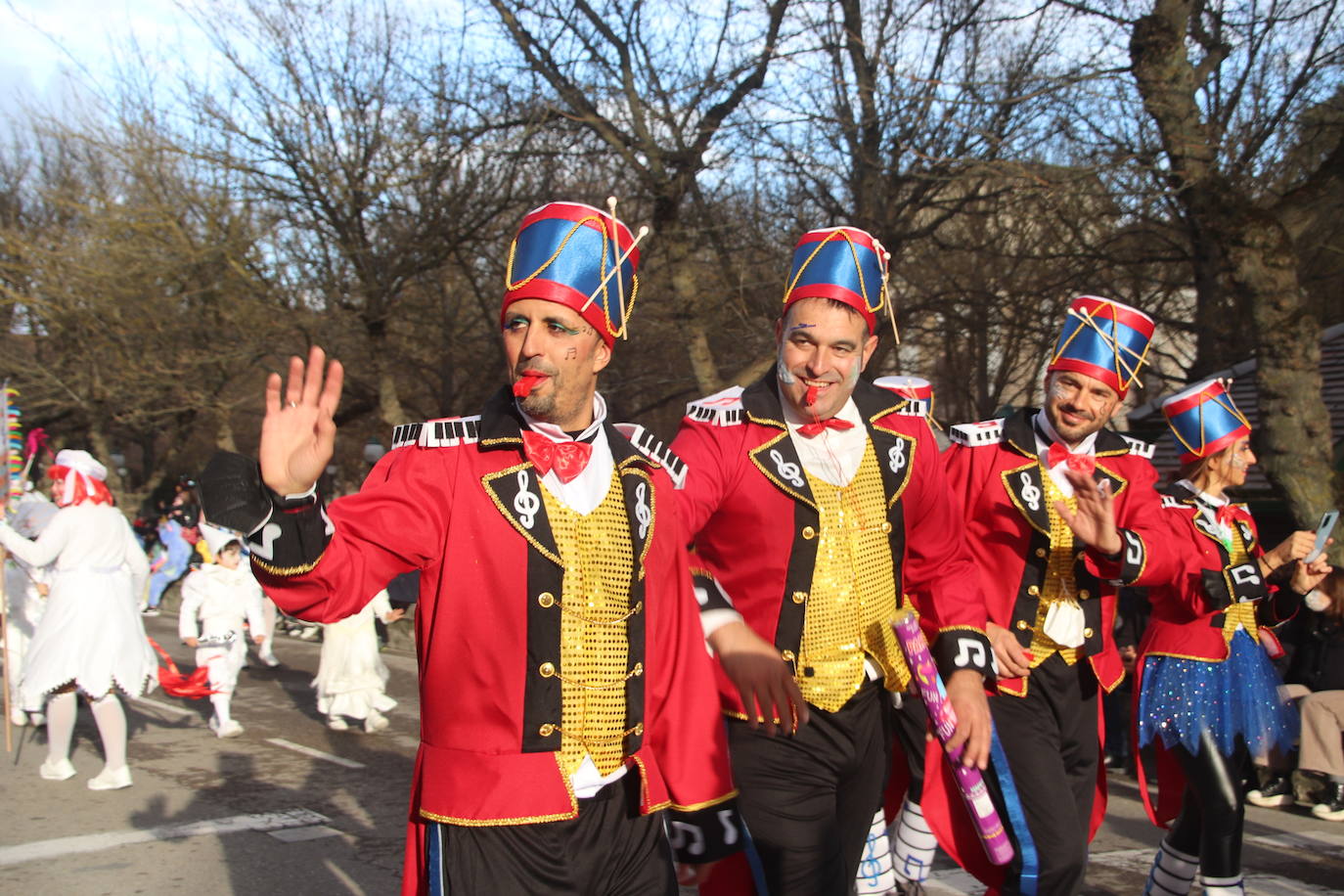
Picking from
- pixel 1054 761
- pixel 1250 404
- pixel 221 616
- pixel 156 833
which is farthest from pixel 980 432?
pixel 1250 404

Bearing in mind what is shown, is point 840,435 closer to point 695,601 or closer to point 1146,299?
point 695,601

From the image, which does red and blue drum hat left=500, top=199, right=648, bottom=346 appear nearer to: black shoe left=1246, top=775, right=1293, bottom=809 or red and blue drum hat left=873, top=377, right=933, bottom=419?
red and blue drum hat left=873, top=377, right=933, bottom=419

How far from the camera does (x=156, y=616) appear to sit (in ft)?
68.7

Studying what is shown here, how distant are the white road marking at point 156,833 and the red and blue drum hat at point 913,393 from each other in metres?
3.98

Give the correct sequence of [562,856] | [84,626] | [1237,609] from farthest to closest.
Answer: [84,626] → [1237,609] → [562,856]

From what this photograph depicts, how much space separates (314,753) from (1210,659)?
6386mm

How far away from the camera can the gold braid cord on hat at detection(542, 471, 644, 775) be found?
2.88 metres

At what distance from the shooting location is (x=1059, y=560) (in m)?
4.65

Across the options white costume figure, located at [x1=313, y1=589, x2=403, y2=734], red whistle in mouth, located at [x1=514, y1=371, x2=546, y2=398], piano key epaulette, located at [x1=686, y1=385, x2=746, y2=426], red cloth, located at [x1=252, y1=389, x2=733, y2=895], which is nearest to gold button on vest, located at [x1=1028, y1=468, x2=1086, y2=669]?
piano key epaulette, located at [x1=686, y1=385, x2=746, y2=426]

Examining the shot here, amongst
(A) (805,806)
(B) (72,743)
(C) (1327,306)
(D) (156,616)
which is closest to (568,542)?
(A) (805,806)

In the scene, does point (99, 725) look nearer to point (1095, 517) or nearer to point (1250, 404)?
point (1095, 517)

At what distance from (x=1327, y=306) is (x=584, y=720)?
59.9 feet

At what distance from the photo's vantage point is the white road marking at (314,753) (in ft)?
29.2

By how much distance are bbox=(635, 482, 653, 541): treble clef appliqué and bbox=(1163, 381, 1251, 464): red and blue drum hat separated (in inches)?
133
